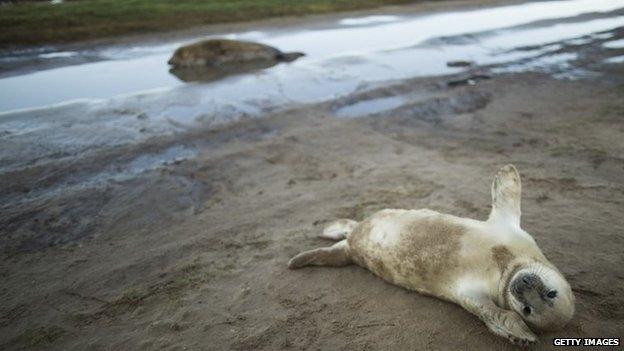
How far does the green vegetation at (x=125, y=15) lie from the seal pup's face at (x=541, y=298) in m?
20.6

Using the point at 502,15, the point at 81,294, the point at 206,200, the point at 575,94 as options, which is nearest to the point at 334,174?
the point at 206,200

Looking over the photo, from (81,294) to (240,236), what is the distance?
1582 millimetres

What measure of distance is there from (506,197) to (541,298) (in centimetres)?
97

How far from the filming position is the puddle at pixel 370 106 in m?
8.71

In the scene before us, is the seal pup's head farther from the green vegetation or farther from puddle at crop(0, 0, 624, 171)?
the green vegetation

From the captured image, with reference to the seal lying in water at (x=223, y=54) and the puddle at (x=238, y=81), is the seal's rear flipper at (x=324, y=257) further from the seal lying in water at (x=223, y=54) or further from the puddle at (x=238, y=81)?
the seal lying in water at (x=223, y=54)

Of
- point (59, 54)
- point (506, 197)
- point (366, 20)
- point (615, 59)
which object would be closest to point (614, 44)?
point (615, 59)

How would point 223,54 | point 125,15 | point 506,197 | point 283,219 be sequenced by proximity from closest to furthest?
point 506,197 < point 283,219 < point 223,54 < point 125,15

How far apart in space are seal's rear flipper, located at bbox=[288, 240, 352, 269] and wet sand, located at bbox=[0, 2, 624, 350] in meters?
0.07

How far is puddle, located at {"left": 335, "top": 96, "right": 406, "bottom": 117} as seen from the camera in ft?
28.6

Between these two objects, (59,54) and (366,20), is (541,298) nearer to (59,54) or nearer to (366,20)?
(59,54)

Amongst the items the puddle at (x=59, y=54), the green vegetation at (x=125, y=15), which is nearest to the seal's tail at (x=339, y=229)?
the puddle at (x=59, y=54)

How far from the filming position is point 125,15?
22.1 m

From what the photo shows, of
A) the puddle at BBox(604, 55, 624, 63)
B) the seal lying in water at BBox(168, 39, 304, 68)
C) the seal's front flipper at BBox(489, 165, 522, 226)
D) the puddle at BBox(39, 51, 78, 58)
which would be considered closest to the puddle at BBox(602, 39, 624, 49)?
the puddle at BBox(604, 55, 624, 63)
